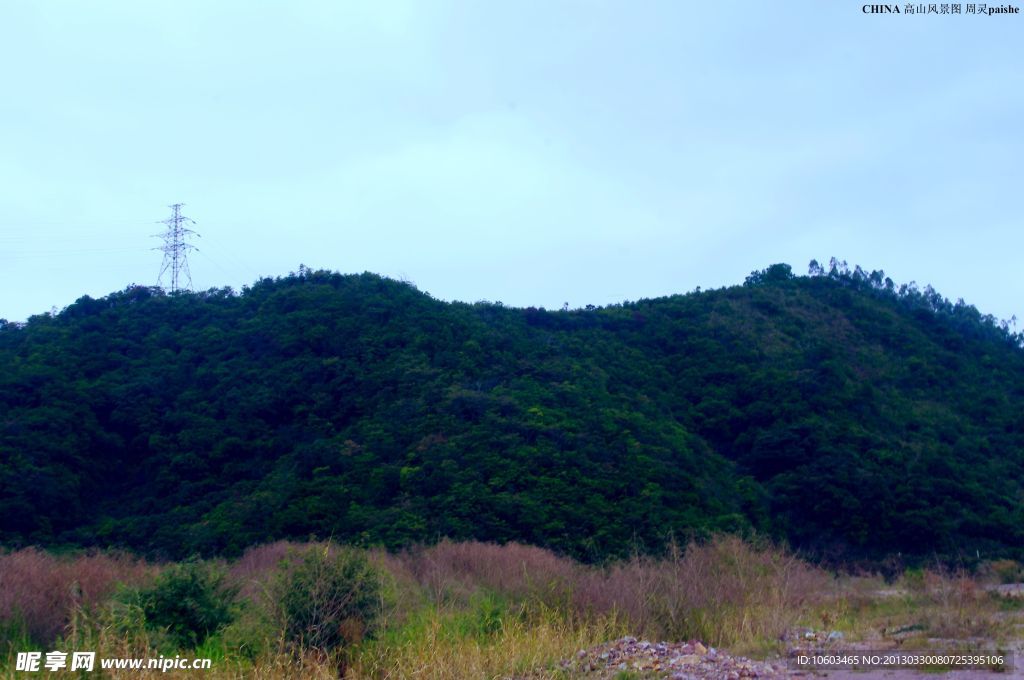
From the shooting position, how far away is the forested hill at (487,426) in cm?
2408

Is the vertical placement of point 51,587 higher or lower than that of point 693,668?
higher

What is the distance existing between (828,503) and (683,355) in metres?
11.3

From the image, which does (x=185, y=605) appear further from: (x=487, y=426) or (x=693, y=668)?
(x=487, y=426)

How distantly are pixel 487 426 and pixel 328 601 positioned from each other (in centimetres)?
1852

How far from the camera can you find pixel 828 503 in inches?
1066

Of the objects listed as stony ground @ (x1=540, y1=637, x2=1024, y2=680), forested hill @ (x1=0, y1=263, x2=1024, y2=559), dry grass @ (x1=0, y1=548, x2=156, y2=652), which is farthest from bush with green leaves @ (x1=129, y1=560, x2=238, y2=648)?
forested hill @ (x1=0, y1=263, x2=1024, y2=559)

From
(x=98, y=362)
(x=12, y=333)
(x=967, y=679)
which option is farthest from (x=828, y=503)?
(x=12, y=333)

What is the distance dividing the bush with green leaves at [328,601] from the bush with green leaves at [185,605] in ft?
2.85

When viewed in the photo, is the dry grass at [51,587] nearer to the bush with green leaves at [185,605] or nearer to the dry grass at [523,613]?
the dry grass at [523,613]

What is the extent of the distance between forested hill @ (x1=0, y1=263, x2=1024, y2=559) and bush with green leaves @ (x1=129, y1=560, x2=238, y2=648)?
12320 mm

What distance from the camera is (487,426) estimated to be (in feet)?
89.6

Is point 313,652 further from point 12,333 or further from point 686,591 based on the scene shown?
point 12,333

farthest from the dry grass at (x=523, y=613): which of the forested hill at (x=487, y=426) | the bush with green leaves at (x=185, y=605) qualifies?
the forested hill at (x=487, y=426)

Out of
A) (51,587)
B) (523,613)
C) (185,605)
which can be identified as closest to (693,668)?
(523,613)
